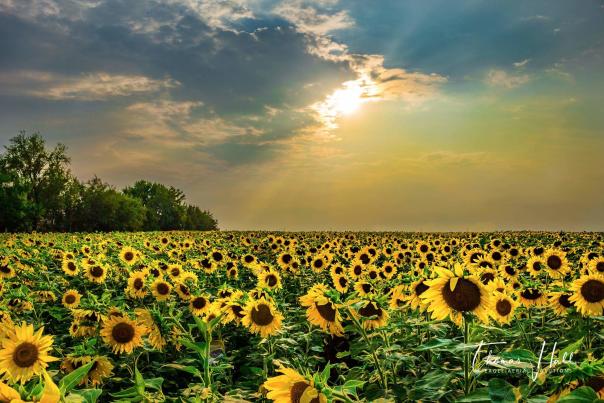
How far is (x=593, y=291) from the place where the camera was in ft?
17.2

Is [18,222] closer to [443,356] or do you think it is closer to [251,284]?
[251,284]

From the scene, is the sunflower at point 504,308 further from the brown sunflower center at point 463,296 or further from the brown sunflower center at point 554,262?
the brown sunflower center at point 554,262

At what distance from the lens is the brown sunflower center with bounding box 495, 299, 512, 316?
5.42 m

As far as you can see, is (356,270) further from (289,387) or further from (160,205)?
(160,205)

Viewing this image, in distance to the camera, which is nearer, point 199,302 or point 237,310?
point 237,310

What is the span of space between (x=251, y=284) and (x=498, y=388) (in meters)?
11.0

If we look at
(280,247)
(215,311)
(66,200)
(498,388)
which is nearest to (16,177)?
(66,200)

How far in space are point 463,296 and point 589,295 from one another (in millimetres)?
2437

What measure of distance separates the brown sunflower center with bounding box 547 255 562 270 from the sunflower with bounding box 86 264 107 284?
10.1 m

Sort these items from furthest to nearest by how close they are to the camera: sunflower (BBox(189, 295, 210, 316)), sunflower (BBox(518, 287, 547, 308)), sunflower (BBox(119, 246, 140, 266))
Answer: sunflower (BBox(119, 246, 140, 266)) < sunflower (BBox(189, 295, 210, 316)) < sunflower (BBox(518, 287, 547, 308))

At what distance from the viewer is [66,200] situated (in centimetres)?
7731

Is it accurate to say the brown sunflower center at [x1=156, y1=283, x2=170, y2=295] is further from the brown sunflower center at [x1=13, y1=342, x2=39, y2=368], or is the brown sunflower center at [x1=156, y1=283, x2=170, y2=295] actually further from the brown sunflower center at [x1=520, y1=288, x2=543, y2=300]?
the brown sunflower center at [x1=520, y1=288, x2=543, y2=300]

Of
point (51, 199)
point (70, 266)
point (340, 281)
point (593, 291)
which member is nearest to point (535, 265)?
point (340, 281)

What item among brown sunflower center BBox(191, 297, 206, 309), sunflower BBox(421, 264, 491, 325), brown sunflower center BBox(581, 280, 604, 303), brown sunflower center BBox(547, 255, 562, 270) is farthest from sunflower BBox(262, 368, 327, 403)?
brown sunflower center BBox(547, 255, 562, 270)
